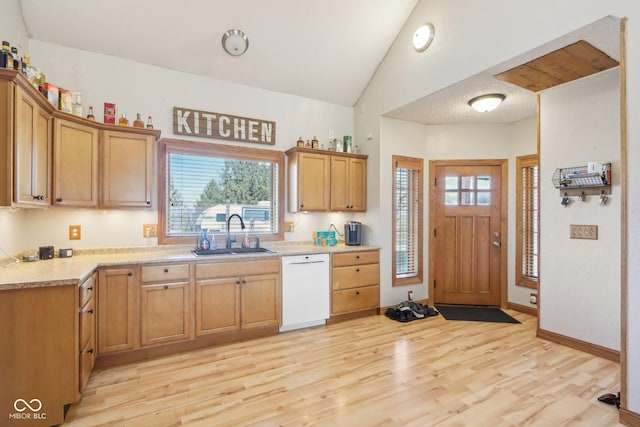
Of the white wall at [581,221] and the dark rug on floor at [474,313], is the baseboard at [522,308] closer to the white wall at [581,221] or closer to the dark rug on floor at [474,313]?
the dark rug on floor at [474,313]

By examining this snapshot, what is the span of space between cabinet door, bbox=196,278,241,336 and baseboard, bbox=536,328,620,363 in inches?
124

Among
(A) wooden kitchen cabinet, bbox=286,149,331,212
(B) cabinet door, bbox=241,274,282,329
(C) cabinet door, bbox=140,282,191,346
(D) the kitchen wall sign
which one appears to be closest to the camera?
(C) cabinet door, bbox=140,282,191,346

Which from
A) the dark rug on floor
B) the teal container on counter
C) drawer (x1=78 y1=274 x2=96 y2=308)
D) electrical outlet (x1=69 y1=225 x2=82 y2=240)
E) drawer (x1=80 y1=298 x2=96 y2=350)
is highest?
the teal container on counter

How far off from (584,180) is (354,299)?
2.60 m

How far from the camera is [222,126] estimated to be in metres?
3.60

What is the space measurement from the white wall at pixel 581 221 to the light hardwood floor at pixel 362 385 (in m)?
0.34

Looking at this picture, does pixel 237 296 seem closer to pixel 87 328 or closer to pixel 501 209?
pixel 87 328

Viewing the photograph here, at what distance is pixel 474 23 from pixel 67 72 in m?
3.87

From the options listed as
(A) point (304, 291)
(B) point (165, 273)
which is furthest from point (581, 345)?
(B) point (165, 273)

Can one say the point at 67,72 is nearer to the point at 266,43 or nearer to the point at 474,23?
the point at 266,43

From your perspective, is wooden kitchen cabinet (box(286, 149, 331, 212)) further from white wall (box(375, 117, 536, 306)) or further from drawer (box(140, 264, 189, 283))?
drawer (box(140, 264, 189, 283))

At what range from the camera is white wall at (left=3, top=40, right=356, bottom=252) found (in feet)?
9.33

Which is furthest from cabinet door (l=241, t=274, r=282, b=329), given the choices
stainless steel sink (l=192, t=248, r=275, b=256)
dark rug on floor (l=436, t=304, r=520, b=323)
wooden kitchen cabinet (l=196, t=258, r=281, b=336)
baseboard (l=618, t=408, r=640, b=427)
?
baseboard (l=618, t=408, r=640, b=427)

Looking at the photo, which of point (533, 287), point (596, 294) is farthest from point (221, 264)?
point (533, 287)
